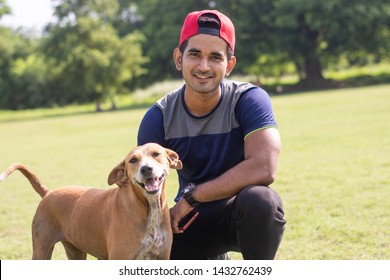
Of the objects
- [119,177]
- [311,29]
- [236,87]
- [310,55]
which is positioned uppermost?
[236,87]

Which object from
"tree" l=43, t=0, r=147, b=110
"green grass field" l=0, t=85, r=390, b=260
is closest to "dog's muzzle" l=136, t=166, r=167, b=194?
"green grass field" l=0, t=85, r=390, b=260

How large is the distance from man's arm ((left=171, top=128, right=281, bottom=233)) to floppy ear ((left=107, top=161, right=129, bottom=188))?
0.55 metres

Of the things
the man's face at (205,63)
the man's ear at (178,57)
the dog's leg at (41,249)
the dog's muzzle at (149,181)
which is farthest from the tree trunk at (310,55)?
the dog's muzzle at (149,181)

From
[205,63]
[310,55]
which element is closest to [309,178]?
[205,63]

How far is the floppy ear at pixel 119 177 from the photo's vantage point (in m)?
4.47

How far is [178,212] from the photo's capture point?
4.65 metres

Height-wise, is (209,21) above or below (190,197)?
above

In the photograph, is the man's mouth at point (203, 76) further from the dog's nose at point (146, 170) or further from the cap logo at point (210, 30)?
the dog's nose at point (146, 170)

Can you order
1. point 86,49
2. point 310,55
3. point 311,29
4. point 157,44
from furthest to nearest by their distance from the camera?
point 157,44 → point 310,55 → point 311,29 → point 86,49

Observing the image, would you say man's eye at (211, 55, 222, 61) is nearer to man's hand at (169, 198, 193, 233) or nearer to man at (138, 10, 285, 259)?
man at (138, 10, 285, 259)

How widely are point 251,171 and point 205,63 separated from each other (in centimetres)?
92

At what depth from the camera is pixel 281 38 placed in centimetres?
5144

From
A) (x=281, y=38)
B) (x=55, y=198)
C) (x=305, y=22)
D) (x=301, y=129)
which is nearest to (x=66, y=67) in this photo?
(x=281, y=38)

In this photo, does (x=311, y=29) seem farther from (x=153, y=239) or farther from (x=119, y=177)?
(x=153, y=239)
